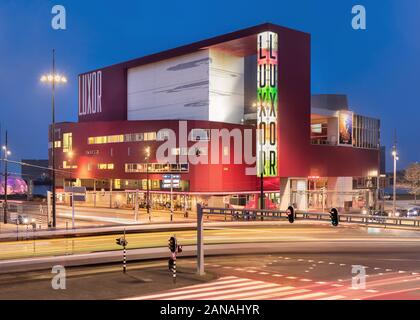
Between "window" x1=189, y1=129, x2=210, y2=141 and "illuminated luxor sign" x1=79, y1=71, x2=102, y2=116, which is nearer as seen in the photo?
"window" x1=189, y1=129, x2=210, y2=141

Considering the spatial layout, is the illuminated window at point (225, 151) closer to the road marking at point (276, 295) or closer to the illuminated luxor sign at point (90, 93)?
the illuminated luxor sign at point (90, 93)

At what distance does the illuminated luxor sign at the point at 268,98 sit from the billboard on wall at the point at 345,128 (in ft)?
75.6

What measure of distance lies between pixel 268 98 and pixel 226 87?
33.6ft

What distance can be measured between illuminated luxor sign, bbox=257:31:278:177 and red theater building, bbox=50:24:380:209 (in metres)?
0.15

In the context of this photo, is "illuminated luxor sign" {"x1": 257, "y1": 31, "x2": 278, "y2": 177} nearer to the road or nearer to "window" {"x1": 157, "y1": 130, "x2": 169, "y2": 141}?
"window" {"x1": 157, "y1": 130, "x2": 169, "y2": 141}

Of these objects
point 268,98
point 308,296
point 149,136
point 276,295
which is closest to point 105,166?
point 149,136

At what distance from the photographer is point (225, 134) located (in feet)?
225

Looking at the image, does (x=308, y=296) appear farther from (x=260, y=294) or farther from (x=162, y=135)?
(x=162, y=135)

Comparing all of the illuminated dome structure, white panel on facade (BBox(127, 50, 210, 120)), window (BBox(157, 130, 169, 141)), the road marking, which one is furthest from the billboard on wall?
the illuminated dome structure

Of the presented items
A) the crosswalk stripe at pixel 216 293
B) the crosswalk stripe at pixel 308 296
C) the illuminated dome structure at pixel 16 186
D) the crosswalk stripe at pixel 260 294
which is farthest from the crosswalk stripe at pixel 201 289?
the illuminated dome structure at pixel 16 186

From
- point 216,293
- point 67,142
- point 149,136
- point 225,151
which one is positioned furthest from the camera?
point 67,142

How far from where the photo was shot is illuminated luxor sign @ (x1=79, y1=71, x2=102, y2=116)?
323 ft
